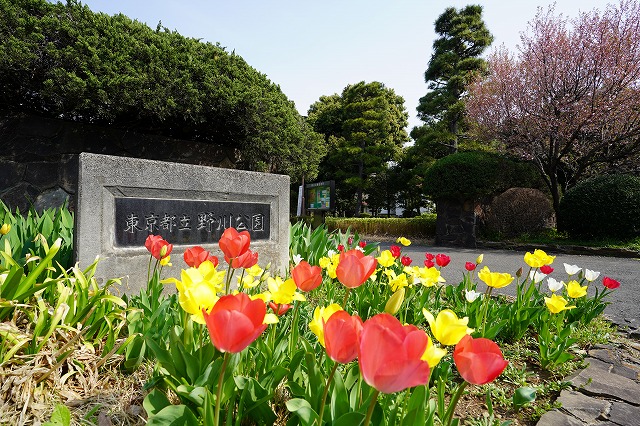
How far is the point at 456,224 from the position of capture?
1131 cm

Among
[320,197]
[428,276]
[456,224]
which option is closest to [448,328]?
[428,276]

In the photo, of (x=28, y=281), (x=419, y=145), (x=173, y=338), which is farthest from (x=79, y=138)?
(x=419, y=145)

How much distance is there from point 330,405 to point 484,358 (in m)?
0.53

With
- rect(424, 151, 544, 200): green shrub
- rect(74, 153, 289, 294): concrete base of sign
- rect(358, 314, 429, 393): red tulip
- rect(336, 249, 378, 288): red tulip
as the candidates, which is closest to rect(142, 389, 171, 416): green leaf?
rect(336, 249, 378, 288): red tulip

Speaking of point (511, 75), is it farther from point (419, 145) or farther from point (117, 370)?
point (117, 370)

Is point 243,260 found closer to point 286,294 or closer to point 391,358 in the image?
point 286,294

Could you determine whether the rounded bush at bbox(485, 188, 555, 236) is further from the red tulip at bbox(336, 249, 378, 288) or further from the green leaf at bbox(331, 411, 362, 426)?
the green leaf at bbox(331, 411, 362, 426)

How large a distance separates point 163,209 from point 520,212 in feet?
35.4

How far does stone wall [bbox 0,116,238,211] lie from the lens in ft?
17.1

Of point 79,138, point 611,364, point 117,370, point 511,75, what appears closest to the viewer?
point 117,370

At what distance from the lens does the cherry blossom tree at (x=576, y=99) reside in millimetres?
10617

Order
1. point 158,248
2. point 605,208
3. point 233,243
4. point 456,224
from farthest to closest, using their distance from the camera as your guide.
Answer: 1. point 456,224
2. point 605,208
3. point 158,248
4. point 233,243

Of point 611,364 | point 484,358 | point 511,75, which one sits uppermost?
point 511,75

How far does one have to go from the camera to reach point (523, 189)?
36.8 ft
